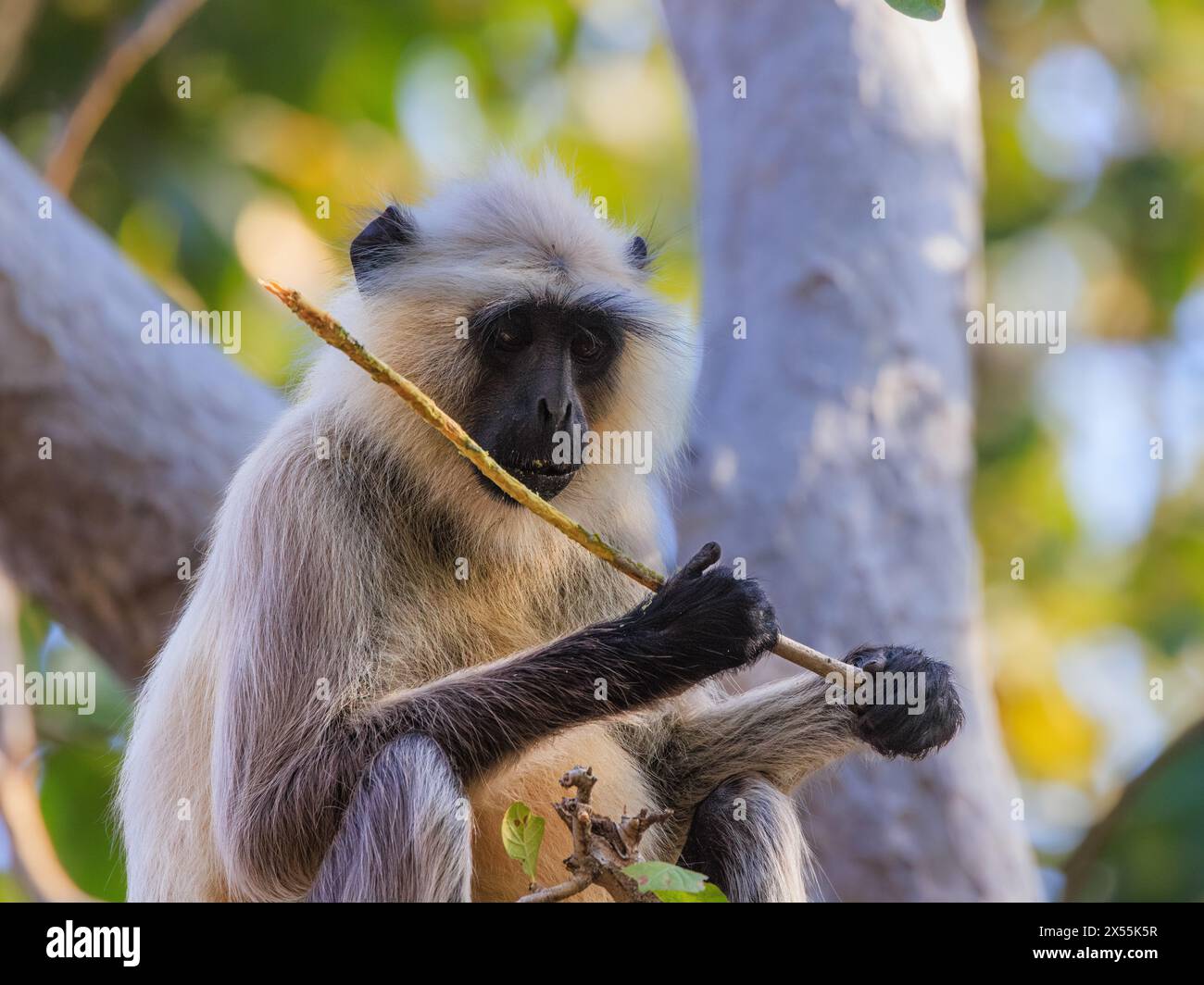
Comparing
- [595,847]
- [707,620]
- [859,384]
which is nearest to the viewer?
[595,847]

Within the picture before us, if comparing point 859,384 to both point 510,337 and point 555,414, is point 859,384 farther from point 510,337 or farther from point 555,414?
point 555,414

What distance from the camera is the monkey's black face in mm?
4297

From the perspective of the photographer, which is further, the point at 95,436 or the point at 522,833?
the point at 95,436

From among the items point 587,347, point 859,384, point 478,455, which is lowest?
point 478,455

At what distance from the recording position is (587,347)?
4.82m

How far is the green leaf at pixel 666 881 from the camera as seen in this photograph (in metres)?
3.16

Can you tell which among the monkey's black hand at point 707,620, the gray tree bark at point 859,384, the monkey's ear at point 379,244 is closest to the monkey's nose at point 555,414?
the monkey's black hand at point 707,620

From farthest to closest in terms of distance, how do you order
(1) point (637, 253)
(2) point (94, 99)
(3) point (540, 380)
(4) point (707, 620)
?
(2) point (94, 99)
(1) point (637, 253)
(3) point (540, 380)
(4) point (707, 620)

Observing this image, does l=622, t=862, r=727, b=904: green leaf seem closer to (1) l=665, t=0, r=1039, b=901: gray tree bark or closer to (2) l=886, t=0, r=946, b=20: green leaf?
(2) l=886, t=0, r=946, b=20: green leaf

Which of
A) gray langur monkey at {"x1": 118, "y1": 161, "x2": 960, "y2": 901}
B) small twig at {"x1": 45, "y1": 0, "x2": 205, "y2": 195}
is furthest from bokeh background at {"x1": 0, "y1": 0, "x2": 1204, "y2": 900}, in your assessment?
gray langur monkey at {"x1": 118, "y1": 161, "x2": 960, "y2": 901}

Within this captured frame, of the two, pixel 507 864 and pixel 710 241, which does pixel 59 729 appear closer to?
pixel 710 241

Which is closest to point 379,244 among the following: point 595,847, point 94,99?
point 595,847

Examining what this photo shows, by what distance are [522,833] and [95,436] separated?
4.69 metres

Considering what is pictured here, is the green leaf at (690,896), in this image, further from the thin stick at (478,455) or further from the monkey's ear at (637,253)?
the monkey's ear at (637,253)
